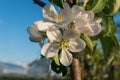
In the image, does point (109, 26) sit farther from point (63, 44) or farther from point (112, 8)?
point (63, 44)

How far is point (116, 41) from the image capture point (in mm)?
1213

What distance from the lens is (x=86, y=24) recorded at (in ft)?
3.12

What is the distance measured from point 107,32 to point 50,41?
24 cm

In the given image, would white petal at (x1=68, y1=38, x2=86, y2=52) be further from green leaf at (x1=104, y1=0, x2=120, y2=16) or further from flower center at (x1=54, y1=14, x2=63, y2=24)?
green leaf at (x1=104, y1=0, x2=120, y2=16)

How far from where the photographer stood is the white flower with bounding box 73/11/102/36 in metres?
0.94

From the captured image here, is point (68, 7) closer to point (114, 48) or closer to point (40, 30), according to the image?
point (40, 30)

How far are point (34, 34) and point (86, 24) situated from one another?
0.13 metres

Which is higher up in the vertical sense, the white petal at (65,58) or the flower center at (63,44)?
the flower center at (63,44)

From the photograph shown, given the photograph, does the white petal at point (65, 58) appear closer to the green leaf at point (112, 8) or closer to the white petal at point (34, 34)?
the white petal at point (34, 34)

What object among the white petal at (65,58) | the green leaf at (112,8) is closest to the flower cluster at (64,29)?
the white petal at (65,58)

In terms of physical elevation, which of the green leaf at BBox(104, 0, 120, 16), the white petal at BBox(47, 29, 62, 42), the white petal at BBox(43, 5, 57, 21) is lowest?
the white petal at BBox(47, 29, 62, 42)

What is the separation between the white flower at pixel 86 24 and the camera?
0.94 m

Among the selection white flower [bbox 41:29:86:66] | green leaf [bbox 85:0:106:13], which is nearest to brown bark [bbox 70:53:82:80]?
white flower [bbox 41:29:86:66]

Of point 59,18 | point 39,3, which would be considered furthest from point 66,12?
point 39,3
